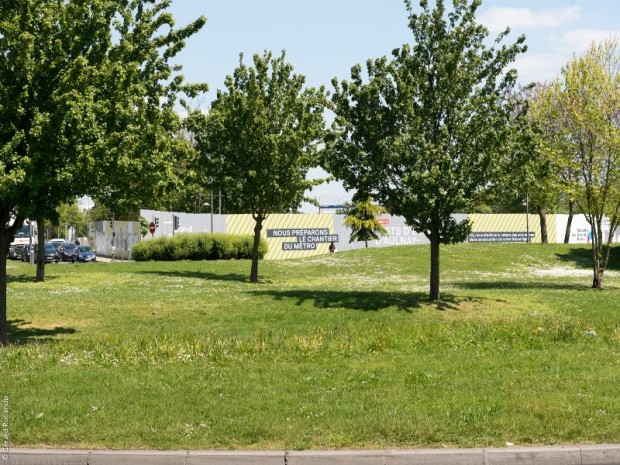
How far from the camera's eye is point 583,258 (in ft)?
152

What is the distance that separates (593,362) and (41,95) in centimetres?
1160

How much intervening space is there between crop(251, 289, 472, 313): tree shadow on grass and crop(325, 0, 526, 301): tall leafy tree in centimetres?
116

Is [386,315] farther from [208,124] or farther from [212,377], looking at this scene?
[208,124]

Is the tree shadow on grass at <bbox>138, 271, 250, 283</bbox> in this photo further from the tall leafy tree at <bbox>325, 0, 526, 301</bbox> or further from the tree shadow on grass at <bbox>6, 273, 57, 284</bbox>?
the tall leafy tree at <bbox>325, 0, 526, 301</bbox>

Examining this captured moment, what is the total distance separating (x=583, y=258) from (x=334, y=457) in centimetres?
4270

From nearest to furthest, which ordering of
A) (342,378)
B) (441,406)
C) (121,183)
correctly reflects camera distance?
(441,406) < (342,378) < (121,183)

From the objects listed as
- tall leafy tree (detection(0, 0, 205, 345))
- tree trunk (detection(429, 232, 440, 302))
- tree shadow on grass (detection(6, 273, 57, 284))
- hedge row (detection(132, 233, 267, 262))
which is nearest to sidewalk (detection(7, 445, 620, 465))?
tall leafy tree (detection(0, 0, 205, 345))

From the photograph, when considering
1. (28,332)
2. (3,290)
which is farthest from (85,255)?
(3,290)

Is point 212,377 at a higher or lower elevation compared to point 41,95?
lower

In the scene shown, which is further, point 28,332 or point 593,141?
point 593,141

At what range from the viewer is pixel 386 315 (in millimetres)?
20891

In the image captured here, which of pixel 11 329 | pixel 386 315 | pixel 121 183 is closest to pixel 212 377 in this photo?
pixel 121 183

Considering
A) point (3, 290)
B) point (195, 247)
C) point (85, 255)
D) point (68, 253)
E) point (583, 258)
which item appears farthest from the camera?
point (68, 253)

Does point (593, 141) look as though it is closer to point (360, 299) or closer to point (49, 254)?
point (360, 299)
